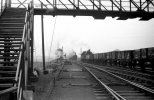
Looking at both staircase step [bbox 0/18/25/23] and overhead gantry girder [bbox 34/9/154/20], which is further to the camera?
overhead gantry girder [bbox 34/9/154/20]

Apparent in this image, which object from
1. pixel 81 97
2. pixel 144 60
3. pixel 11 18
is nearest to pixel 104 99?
pixel 81 97

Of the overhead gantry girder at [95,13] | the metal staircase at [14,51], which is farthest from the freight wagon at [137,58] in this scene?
the metal staircase at [14,51]

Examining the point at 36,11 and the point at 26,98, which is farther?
the point at 36,11

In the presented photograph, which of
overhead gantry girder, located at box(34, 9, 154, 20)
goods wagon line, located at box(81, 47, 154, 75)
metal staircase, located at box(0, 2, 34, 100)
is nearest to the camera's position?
metal staircase, located at box(0, 2, 34, 100)

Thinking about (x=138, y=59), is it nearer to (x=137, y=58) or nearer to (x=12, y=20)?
(x=137, y=58)

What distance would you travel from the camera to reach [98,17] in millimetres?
17891

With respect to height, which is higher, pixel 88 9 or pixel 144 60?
pixel 88 9

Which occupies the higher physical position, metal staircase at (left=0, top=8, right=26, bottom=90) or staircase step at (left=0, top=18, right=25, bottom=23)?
staircase step at (left=0, top=18, right=25, bottom=23)

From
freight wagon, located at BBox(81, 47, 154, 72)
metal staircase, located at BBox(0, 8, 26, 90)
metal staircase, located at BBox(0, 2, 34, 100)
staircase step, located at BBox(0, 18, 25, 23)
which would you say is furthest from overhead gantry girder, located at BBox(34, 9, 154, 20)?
freight wagon, located at BBox(81, 47, 154, 72)

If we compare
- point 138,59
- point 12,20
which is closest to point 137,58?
point 138,59

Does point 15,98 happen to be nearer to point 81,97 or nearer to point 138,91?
point 81,97

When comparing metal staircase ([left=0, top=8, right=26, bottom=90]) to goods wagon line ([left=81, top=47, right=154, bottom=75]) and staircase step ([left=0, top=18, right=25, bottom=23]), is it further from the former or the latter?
goods wagon line ([left=81, top=47, right=154, bottom=75])

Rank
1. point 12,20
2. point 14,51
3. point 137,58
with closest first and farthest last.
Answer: point 14,51 → point 12,20 → point 137,58

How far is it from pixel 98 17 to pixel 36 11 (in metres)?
4.54
